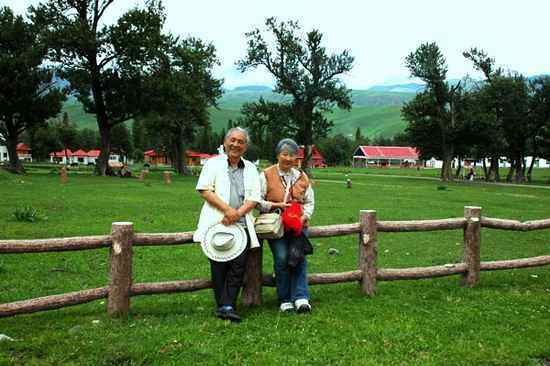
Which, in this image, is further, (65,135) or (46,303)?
(65,135)

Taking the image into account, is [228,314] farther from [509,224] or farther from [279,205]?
[509,224]

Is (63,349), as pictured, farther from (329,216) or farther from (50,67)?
(50,67)

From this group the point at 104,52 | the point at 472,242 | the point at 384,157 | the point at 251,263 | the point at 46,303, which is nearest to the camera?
the point at 46,303

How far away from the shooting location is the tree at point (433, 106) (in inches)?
1914

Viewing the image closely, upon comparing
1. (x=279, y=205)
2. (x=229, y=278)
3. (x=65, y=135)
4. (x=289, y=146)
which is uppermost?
(x=65, y=135)

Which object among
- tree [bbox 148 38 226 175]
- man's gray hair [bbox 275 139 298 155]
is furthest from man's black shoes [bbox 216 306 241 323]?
tree [bbox 148 38 226 175]

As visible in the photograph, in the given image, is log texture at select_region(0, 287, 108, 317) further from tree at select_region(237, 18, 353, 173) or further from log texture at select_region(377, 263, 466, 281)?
tree at select_region(237, 18, 353, 173)

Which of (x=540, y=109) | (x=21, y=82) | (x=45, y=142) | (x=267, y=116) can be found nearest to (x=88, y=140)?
(x=45, y=142)

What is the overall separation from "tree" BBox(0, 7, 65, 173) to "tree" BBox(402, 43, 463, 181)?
32.9 meters

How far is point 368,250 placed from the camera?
269 inches

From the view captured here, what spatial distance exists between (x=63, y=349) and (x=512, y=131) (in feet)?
173

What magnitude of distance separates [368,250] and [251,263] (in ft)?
5.24

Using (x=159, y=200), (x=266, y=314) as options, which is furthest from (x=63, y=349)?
(x=159, y=200)

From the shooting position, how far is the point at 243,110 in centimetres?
5212
